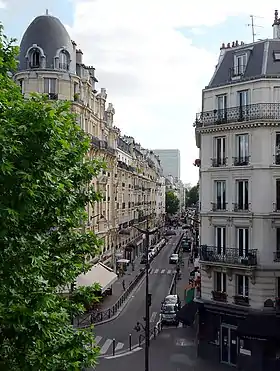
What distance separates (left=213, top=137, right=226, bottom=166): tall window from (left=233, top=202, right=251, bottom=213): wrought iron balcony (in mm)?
2681

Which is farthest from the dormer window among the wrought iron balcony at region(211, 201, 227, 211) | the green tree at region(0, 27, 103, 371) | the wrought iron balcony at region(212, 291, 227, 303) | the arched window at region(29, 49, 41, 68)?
the green tree at region(0, 27, 103, 371)

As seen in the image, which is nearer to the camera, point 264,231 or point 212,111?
point 264,231

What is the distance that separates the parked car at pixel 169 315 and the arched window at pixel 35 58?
21896mm

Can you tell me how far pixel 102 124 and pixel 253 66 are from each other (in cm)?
2502

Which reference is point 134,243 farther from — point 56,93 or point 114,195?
point 56,93

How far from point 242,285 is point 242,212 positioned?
4.16m

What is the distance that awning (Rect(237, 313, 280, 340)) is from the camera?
26.5m

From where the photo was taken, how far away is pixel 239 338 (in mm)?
28797

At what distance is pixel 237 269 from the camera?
28875 mm

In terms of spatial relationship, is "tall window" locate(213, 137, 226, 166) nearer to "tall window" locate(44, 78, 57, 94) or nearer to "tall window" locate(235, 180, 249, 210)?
"tall window" locate(235, 180, 249, 210)

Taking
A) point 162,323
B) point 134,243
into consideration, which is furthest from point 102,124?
point 134,243

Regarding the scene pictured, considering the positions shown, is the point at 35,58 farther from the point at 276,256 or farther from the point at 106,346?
the point at 276,256

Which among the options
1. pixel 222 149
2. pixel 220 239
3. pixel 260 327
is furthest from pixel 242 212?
pixel 260 327

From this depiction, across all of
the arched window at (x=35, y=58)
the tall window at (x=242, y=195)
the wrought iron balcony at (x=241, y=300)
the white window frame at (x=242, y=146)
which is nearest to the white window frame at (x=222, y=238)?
the tall window at (x=242, y=195)
